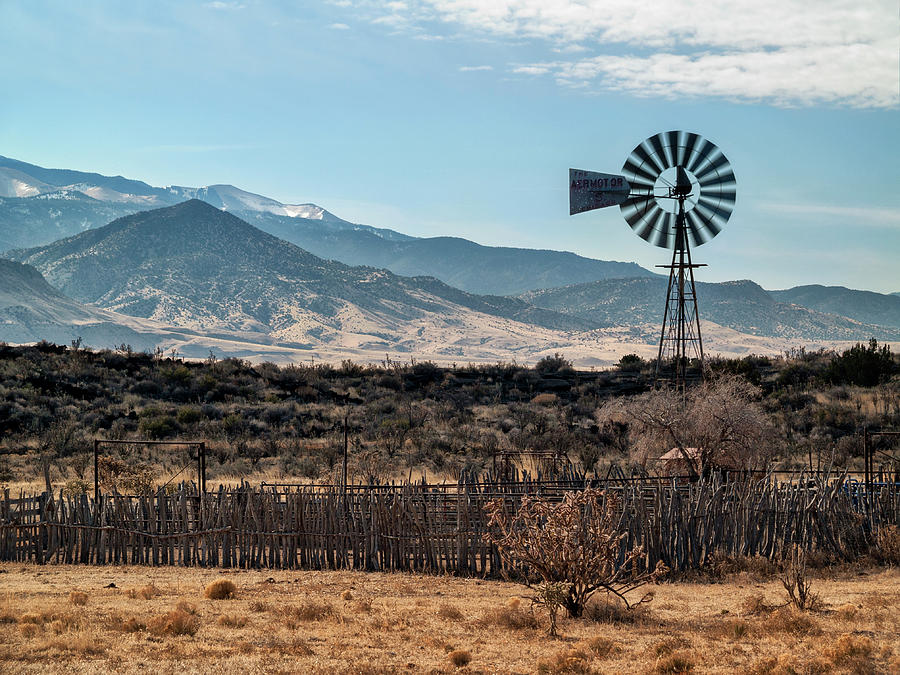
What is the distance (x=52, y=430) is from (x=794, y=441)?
20.4 metres

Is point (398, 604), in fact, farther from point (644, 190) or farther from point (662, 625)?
point (644, 190)

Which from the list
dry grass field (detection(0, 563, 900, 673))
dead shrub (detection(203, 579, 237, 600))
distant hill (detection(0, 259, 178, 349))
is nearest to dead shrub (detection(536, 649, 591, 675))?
dry grass field (detection(0, 563, 900, 673))

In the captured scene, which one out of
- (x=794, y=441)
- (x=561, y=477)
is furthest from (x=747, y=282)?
(x=561, y=477)

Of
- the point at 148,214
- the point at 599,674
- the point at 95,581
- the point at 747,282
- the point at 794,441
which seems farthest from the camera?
the point at 747,282

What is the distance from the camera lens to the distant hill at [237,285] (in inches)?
4877

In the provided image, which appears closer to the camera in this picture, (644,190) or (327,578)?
(327,578)

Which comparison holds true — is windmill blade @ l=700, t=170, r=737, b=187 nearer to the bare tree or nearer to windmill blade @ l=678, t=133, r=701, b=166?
windmill blade @ l=678, t=133, r=701, b=166

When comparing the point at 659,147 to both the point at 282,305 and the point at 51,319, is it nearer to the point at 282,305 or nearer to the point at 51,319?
the point at 51,319

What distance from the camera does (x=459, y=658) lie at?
6.99m

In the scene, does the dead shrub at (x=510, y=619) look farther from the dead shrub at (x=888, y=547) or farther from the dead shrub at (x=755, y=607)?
the dead shrub at (x=888, y=547)

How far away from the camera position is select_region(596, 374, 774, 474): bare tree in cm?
1568

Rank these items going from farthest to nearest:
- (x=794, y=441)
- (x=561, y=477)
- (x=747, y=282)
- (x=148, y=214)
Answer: (x=747, y=282)
(x=148, y=214)
(x=794, y=441)
(x=561, y=477)

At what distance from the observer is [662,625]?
8.34 meters

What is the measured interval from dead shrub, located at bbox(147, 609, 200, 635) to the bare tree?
9.08 m
